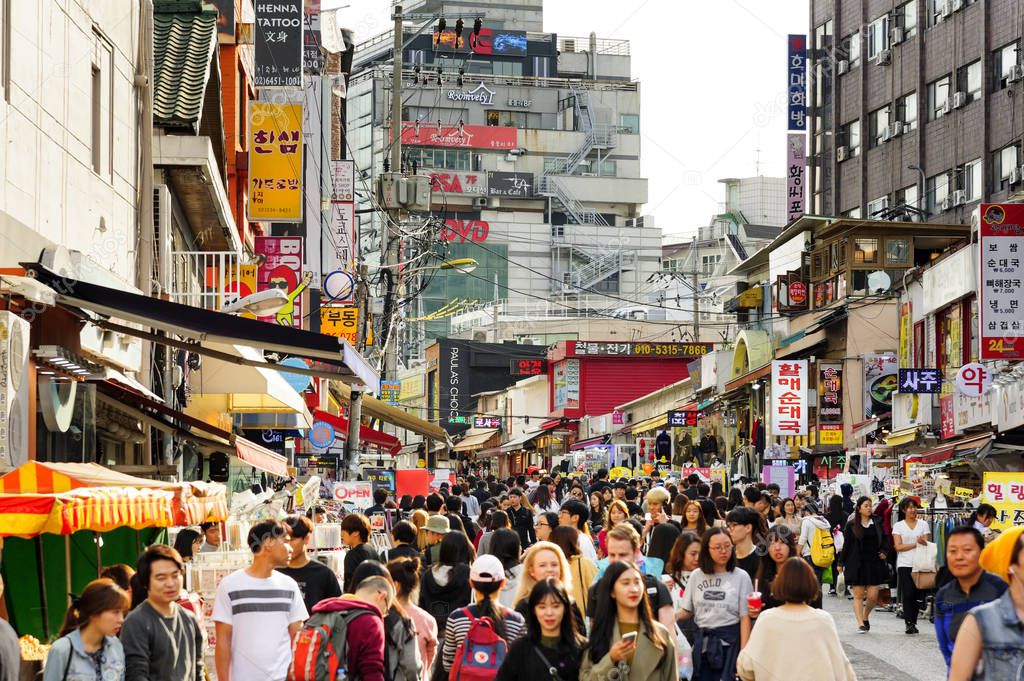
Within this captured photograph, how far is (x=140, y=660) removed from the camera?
786 centimetres

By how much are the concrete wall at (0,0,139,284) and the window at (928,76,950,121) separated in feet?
111

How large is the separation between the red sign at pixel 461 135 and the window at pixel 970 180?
75852 millimetres

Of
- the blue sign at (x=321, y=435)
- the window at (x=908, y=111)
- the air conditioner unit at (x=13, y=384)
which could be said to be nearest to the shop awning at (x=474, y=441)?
the window at (x=908, y=111)

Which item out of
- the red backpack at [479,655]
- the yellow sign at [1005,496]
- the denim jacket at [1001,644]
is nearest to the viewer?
the denim jacket at [1001,644]

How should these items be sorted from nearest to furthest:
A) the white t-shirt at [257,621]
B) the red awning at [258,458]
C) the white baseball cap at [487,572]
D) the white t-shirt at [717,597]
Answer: the white baseball cap at [487,572] → the white t-shirt at [257,621] → the white t-shirt at [717,597] → the red awning at [258,458]

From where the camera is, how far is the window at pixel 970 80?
44375 mm

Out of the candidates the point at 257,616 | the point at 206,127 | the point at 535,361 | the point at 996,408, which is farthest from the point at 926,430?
the point at 535,361

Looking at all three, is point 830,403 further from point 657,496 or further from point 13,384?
point 13,384

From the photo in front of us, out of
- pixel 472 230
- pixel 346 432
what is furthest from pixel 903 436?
pixel 472 230

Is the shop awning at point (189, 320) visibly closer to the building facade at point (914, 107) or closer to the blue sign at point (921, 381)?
the blue sign at point (921, 381)

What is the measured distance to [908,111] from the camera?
4953 centimetres

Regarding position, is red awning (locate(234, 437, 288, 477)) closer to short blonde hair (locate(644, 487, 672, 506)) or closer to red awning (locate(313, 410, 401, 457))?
short blonde hair (locate(644, 487, 672, 506))

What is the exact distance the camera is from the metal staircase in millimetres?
121500

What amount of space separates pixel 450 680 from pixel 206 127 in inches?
660
